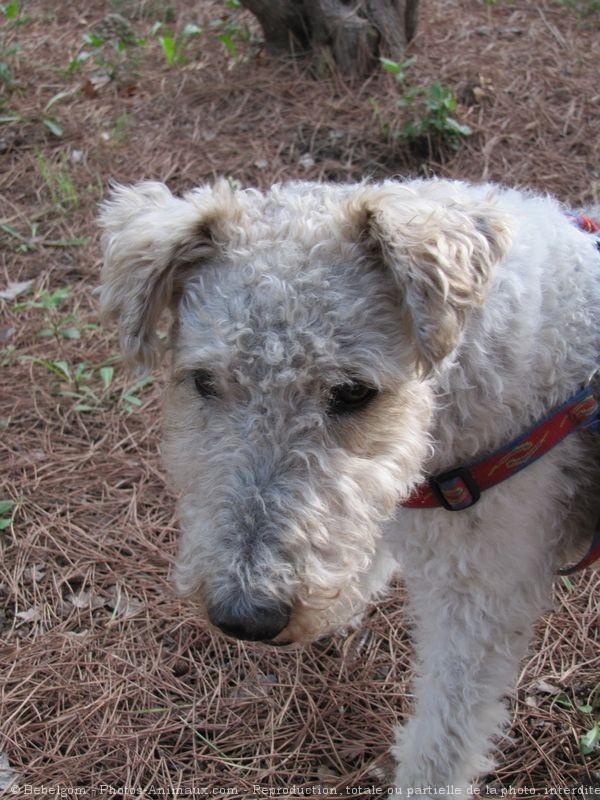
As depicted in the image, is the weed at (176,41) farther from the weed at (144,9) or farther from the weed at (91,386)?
the weed at (91,386)

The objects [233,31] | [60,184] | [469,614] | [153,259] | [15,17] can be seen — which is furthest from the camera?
[15,17]

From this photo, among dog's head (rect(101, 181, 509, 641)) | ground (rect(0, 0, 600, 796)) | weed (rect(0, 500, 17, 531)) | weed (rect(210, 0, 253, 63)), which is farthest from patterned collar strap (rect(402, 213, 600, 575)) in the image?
weed (rect(210, 0, 253, 63))

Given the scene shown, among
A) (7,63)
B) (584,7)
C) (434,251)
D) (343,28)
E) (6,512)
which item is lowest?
(6,512)

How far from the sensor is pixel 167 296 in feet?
8.12

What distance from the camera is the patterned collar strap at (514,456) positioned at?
2.39 m

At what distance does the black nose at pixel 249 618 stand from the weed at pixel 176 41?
627cm

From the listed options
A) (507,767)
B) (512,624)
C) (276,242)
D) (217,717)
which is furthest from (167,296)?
(507,767)

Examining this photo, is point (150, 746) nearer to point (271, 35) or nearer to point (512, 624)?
point (512, 624)

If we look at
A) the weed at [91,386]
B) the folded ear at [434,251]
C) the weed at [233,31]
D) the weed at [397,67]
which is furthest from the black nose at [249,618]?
the weed at [233,31]

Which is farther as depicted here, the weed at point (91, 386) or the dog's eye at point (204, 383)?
the weed at point (91, 386)

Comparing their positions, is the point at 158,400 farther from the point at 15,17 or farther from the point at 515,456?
the point at 15,17

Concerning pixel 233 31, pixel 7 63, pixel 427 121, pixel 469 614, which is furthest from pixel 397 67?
pixel 469 614

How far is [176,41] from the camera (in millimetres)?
7168

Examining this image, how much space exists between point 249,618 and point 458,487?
0.87 meters
